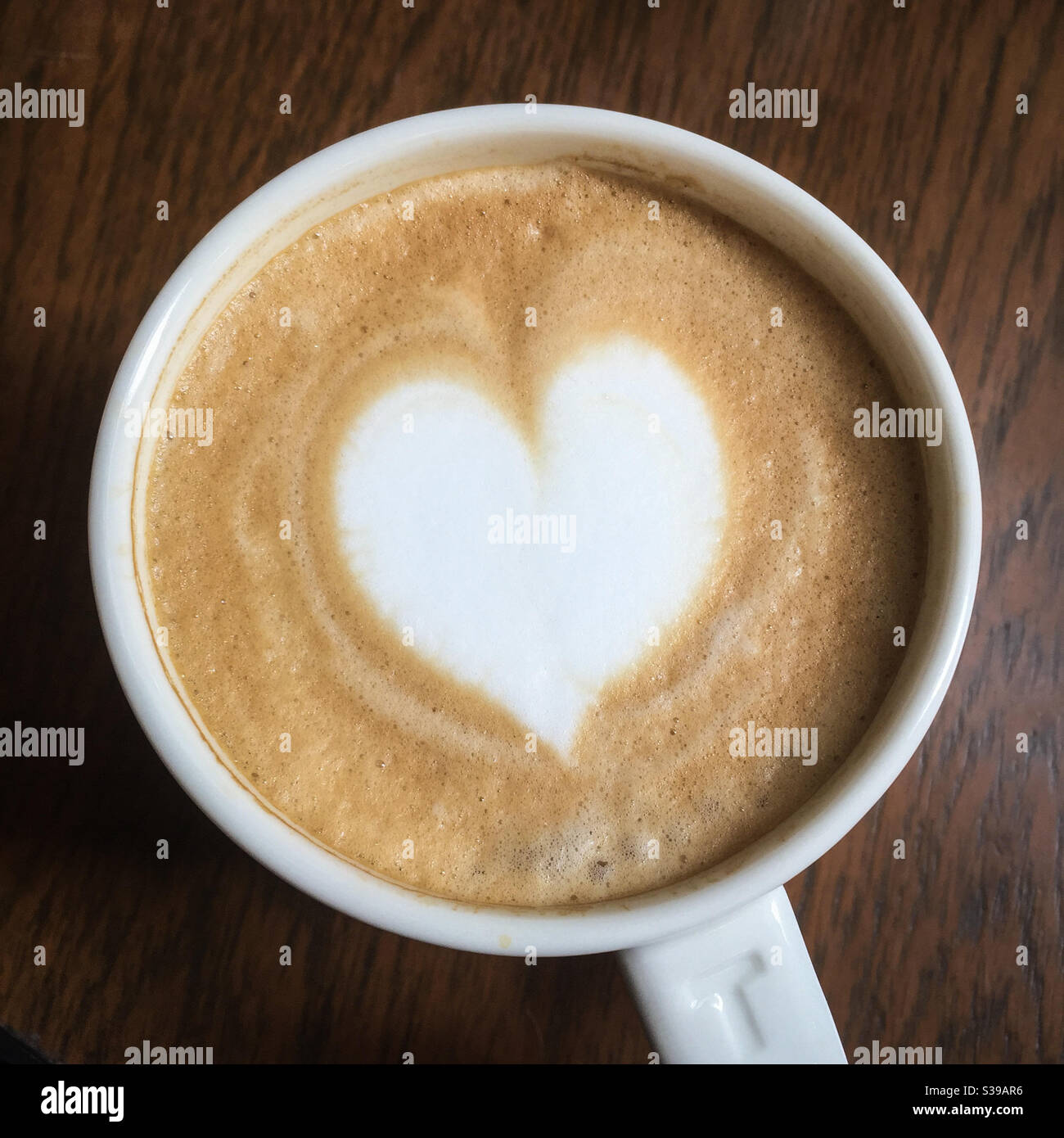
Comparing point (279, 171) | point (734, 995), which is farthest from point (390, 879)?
point (279, 171)

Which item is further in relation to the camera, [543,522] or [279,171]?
[279,171]

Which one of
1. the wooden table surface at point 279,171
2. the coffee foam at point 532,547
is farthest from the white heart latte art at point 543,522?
the wooden table surface at point 279,171

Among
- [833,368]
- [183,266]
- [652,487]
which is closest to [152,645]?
[183,266]

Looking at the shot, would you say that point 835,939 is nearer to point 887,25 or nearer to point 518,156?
point 518,156

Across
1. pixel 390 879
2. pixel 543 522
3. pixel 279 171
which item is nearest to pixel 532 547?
pixel 543 522

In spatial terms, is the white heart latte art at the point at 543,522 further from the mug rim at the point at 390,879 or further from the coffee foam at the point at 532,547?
the mug rim at the point at 390,879

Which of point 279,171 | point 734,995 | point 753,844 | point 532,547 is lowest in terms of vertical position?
point 734,995

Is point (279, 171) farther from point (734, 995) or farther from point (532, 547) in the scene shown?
point (734, 995)

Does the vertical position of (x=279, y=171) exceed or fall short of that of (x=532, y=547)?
it exceeds it
